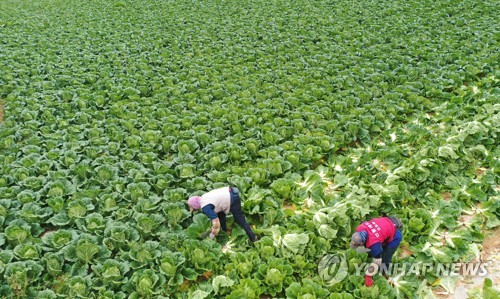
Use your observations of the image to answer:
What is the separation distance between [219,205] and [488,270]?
13.7ft

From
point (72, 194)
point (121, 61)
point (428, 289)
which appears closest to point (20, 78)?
point (121, 61)

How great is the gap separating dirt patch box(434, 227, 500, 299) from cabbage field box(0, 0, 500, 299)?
21 cm

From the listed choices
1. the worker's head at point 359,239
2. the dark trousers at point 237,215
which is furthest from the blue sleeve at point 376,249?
the dark trousers at point 237,215

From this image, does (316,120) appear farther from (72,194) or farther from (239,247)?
(72,194)

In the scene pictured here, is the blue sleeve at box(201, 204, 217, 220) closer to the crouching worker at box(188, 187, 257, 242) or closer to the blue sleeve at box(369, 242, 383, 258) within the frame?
the crouching worker at box(188, 187, 257, 242)

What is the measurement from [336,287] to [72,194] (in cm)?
487

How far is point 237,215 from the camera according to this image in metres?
6.35

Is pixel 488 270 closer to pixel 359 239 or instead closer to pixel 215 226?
pixel 359 239

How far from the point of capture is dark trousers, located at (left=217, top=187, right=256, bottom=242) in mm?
6207

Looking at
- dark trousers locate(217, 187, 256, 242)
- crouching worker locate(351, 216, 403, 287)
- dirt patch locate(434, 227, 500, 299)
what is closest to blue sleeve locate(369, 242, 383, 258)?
crouching worker locate(351, 216, 403, 287)

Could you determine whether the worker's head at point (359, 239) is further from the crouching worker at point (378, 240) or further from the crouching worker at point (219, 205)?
the crouching worker at point (219, 205)

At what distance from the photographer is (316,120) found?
972 cm

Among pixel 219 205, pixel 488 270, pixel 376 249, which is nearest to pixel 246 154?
pixel 219 205

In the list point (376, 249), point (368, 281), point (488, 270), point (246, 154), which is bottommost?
point (488, 270)
